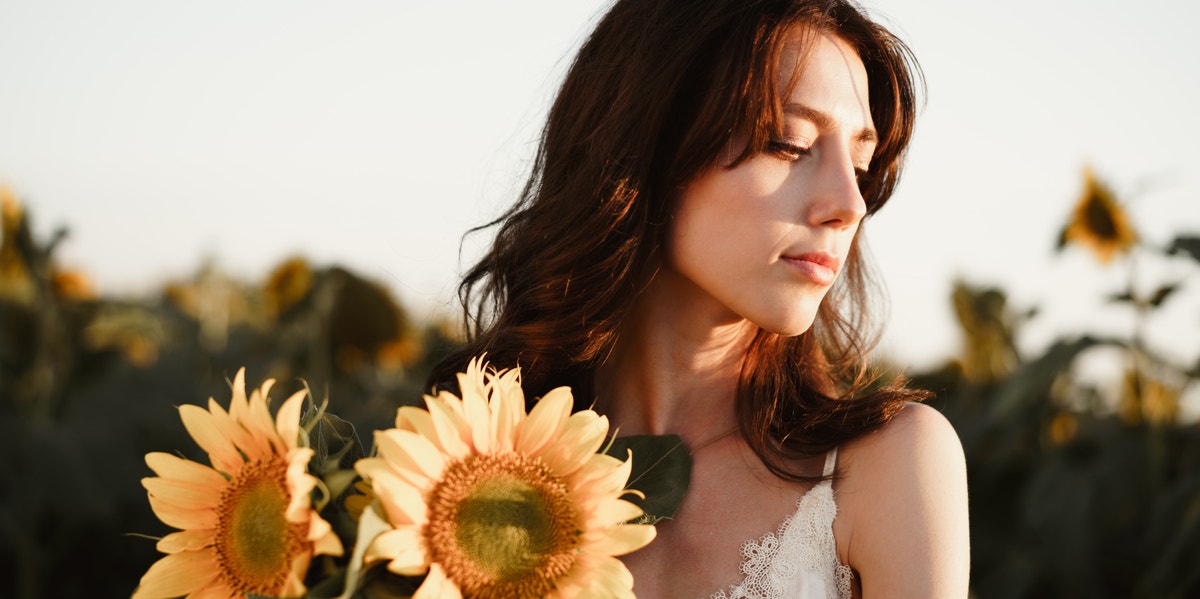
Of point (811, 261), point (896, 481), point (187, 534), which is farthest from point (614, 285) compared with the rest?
point (187, 534)

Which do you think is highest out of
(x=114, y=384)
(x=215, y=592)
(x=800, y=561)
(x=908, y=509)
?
(x=215, y=592)

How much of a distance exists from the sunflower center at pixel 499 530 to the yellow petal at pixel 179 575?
0.86 feet

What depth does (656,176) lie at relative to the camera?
71.7 inches

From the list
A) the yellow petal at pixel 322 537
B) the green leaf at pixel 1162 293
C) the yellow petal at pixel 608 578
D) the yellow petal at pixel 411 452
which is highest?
the yellow petal at pixel 411 452

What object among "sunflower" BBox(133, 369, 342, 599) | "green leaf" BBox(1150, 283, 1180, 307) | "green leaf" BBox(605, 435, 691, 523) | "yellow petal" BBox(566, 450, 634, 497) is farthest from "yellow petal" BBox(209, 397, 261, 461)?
"green leaf" BBox(1150, 283, 1180, 307)

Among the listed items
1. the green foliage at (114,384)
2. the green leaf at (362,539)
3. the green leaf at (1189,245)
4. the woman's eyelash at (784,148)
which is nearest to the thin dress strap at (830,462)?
the woman's eyelash at (784,148)

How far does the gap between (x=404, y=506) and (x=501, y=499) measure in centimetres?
11

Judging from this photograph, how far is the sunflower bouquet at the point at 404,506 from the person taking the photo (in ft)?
3.40

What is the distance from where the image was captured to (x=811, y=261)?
1.62 m

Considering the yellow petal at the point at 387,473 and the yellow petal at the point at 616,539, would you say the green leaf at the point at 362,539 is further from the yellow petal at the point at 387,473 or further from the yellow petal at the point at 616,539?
the yellow petal at the point at 616,539

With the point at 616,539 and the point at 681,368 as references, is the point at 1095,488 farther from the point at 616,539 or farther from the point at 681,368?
the point at 616,539

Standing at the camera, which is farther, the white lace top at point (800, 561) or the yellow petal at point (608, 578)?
the white lace top at point (800, 561)

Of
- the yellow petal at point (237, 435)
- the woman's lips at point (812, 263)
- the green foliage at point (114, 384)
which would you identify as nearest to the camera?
the yellow petal at point (237, 435)

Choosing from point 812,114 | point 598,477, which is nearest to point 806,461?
point 812,114
